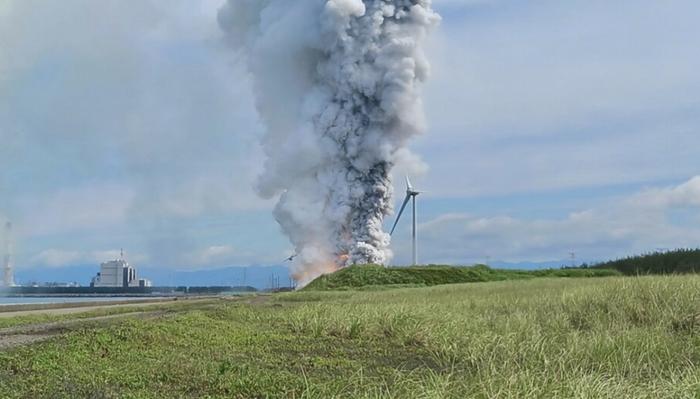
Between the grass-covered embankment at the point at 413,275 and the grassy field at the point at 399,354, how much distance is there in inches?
1371

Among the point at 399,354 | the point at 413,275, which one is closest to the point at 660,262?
the point at 413,275

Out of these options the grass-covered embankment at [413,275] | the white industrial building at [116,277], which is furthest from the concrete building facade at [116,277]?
the grass-covered embankment at [413,275]

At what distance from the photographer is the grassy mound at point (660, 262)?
4739 centimetres

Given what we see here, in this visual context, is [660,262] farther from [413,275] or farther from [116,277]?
[116,277]

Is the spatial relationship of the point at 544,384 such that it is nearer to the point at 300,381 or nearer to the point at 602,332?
the point at 300,381

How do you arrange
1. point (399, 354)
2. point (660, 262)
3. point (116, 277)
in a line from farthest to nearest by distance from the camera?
point (116, 277)
point (660, 262)
point (399, 354)

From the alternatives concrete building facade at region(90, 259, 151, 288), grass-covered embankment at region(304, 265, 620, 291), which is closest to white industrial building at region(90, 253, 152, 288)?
concrete building facade at region(90, 259, 151, 288)

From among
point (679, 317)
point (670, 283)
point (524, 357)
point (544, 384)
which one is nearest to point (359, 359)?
point (524, 357)

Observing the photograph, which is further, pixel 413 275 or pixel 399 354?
pixel 413 275

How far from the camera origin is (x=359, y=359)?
10.3m

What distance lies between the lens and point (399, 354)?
36.3ft

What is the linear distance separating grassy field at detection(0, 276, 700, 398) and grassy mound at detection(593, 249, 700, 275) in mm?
33140

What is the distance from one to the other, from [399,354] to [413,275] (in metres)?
44.5

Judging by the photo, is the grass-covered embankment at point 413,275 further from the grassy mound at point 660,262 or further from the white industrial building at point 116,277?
the white industrial building at point 116,277
